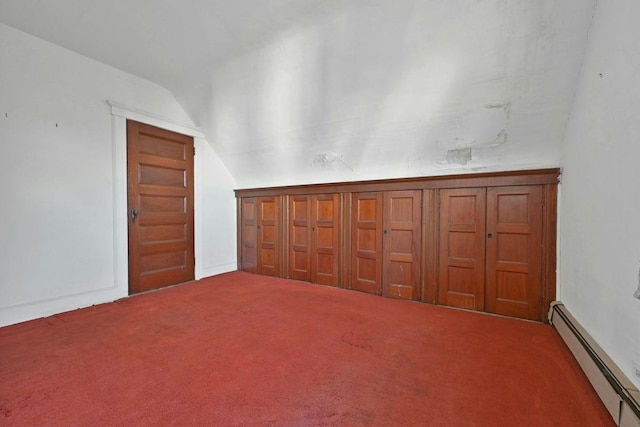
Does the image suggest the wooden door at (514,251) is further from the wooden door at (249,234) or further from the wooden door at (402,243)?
the wooden door at (249,234)

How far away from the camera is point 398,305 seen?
304 centimetres

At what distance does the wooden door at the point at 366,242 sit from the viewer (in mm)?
3438

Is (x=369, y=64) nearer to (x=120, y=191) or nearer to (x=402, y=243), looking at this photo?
(x=402, y=243)

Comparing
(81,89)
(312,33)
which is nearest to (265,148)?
(312,33)

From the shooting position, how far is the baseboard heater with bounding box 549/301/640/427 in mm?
1231

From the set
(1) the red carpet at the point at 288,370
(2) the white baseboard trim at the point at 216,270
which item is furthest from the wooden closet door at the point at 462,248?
(2) the white baseboard trim at the point at 216,270

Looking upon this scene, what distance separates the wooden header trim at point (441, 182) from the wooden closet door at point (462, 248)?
0.34ft

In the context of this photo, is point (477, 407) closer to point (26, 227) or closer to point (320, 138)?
point (320, 138)

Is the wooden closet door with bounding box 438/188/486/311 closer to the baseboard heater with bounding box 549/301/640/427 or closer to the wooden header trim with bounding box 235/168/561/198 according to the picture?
the wooden header trim with bounding box 235/168/561/198

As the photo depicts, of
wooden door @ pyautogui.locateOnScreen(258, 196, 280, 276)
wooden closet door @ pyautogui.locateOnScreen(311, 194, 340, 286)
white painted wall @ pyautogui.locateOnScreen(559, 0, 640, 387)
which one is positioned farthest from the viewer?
wooden door @ pyautogui.locateOnScreen(258, 196, 280, 276)

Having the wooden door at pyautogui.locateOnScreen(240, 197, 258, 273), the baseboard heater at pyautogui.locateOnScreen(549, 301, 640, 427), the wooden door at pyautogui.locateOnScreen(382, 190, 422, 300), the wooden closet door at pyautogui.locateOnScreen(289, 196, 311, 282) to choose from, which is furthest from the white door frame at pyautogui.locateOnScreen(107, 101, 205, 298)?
the baseboard heater at pyautogui.locateOnScreen(549, 301, 640, 427)

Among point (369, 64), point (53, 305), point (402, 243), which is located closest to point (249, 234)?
point (53, 305)

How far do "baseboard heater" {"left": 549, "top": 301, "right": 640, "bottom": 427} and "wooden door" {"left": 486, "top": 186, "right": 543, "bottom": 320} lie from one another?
49 centimetres

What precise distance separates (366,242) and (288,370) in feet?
6.92
